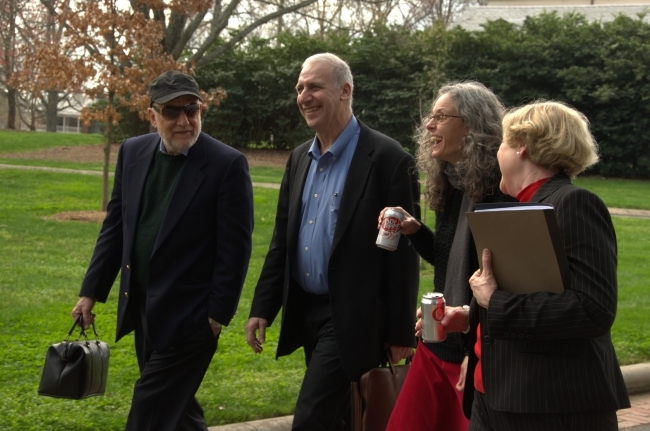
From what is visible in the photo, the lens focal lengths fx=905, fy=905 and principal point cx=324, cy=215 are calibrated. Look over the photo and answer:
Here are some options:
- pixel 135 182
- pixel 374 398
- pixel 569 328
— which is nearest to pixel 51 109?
pixel 135 182

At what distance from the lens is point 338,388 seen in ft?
14.3

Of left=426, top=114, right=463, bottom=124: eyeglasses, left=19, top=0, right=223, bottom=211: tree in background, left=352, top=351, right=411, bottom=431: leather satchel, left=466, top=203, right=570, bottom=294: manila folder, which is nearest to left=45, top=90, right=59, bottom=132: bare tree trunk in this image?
left=19, top=0, right=223, bottom=211: tree in background

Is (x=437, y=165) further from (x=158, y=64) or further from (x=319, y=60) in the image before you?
(x=158, y=64)

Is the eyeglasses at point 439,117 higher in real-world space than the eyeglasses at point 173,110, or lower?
higher

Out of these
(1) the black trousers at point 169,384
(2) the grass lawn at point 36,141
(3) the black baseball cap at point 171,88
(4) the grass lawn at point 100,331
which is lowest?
(4) the grass lawn at point 100,331

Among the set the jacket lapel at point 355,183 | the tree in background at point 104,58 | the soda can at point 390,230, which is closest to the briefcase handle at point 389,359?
the jacket lapel at point 355,183

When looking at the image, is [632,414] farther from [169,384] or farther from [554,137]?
[554,137]

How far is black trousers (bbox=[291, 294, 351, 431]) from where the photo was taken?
4.25 metres

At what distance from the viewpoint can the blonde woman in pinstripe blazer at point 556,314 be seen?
2.87 meters

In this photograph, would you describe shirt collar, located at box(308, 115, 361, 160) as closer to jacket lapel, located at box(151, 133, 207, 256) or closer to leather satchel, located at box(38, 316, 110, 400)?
jacket lapel, located at box(151, 133, 207, 256)

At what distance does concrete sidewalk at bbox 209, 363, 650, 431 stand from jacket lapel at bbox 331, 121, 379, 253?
Result: 172cm

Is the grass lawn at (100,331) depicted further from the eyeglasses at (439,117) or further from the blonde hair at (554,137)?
the blonde hair at (554,137)

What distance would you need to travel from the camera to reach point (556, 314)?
2855 millimetres

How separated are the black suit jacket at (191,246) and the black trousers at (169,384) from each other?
7cm
